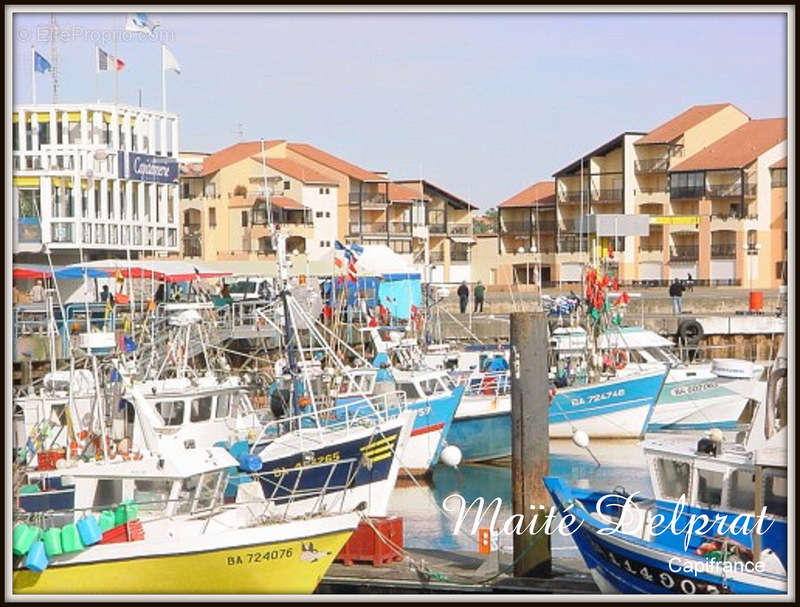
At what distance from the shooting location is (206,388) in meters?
18.9

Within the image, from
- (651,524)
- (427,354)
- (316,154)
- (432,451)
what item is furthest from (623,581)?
(316,154)

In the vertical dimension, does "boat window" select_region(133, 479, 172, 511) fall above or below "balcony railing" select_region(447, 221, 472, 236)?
below

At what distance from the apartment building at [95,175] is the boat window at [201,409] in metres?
15.7

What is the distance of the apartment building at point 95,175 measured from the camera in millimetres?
36031

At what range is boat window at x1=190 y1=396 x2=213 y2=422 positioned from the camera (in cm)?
1875

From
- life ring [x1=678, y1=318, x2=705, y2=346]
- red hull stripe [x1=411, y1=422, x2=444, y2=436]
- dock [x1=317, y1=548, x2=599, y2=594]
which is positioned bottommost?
dock [x1=317, y1=548, x2=599, y2=594]

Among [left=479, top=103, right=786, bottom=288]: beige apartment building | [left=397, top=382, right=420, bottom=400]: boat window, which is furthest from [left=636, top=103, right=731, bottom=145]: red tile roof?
[left=397, top=382, right=420, bottom=400]: boat window

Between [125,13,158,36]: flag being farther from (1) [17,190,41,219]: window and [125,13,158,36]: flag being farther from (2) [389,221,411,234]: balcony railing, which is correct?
(2) [389,221,411,234]: balcony railing

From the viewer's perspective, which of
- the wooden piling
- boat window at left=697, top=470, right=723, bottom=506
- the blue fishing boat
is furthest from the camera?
the wooden piling

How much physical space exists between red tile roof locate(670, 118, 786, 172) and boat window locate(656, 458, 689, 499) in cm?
4641

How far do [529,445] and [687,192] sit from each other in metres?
47.4

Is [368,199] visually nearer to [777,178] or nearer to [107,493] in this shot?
[777,178]

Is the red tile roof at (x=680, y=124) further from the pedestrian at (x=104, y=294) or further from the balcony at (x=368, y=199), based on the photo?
the pedestrian at (x=104, y=294)

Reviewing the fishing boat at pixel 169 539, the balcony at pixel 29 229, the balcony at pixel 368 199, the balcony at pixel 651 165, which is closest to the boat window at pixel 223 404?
the fishing boat at pixel 169 539
